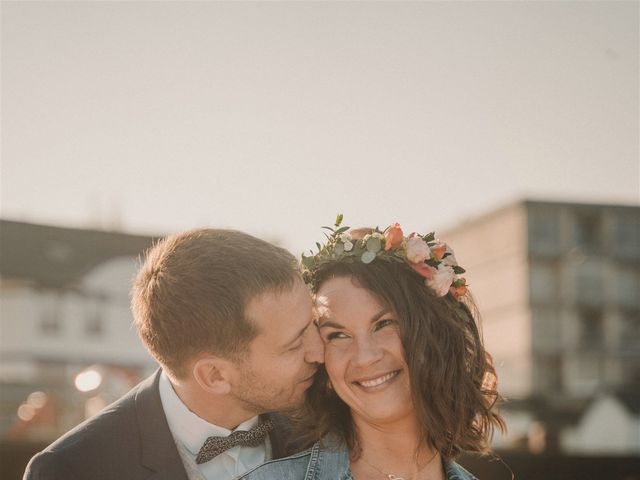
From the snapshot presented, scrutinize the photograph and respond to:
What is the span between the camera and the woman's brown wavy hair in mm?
4422

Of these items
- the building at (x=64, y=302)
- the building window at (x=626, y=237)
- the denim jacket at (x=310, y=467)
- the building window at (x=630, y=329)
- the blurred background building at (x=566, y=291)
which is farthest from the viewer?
the building window at (x=630, y=329)

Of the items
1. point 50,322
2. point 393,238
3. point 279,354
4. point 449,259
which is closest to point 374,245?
point 393,238

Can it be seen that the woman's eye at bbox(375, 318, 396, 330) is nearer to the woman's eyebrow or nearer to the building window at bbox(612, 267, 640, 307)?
the woman's eyebrow

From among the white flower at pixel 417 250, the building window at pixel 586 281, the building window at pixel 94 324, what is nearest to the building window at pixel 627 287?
the building window at pixel 586 281

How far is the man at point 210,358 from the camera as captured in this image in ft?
15.2

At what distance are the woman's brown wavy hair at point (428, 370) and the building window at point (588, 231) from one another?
60.1 metres

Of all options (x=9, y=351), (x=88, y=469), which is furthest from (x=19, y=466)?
(x=9, y=351)

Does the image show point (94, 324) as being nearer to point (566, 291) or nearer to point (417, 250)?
point (566, 291)

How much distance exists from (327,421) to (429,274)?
2.54ft

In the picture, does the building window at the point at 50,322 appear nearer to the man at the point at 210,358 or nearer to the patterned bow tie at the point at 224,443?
the man at the point at 210,358

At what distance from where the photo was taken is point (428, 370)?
14.5 feet

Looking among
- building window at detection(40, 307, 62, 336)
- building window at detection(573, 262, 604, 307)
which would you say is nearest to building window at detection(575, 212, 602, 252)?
building window at detection(573, 262, 604, 307)

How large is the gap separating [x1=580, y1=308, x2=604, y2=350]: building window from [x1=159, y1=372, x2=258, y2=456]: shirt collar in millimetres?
62347

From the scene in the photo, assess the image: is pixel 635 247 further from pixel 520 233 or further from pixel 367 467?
pixel 367 467
